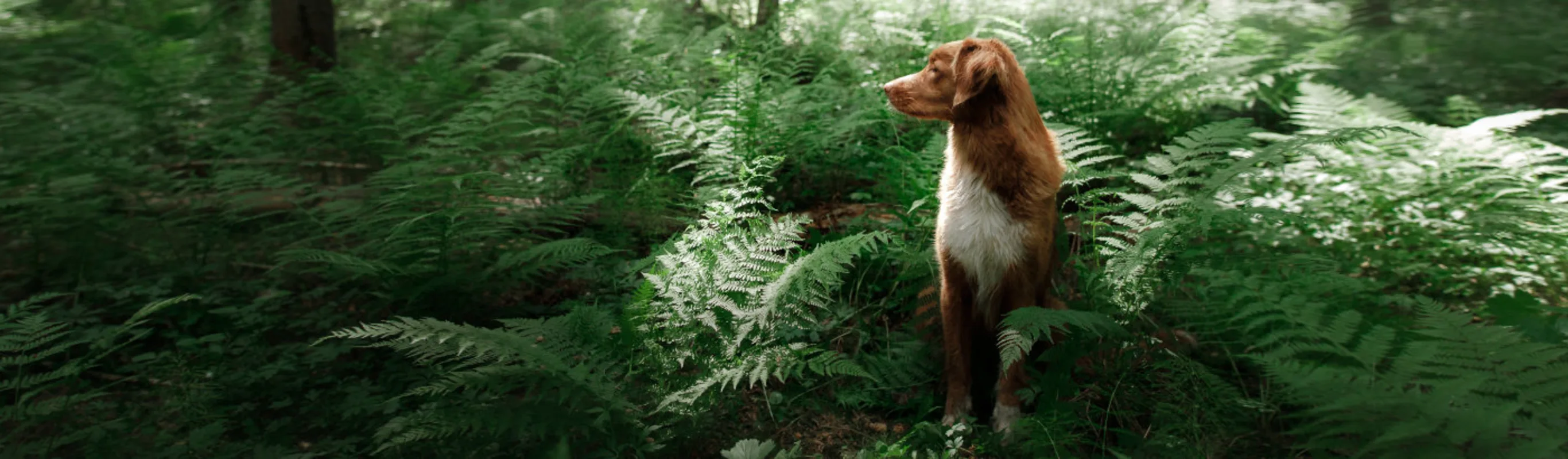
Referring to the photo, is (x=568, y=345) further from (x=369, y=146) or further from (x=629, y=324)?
(x=369, y=146)

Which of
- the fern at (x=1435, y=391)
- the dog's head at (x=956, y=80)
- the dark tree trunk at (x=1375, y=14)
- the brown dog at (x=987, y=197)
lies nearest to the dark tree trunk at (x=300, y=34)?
the dog's head at (x=956, y=80)

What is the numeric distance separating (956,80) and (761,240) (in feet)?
3.34

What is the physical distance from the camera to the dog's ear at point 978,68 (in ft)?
9.59

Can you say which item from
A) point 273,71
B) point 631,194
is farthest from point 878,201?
point 273,71

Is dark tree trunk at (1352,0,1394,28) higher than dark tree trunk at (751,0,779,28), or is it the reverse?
dark tree trunk at (1352,0,1394,28)

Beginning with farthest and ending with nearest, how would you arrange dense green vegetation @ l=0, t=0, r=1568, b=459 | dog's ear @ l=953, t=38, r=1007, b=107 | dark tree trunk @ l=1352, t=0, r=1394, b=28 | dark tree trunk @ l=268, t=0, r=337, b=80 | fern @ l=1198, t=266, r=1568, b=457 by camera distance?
1. dark tree trunk @ l=1352, t=0, r=1394, b=28
2. dark tree trunk @ l=268, t=0, r=337, b=80
3. dog's ear @ l=953, t=38, r=1007, b=107
4. dense green vegetation @ l=0, t=0, r=1568, b=459
5. fern @ l=1198, t=266, r=1568, b=457

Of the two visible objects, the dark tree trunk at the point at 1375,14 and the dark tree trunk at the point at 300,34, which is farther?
the dark tree trunk at the point at 1375,14

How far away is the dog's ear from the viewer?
9.59 feet

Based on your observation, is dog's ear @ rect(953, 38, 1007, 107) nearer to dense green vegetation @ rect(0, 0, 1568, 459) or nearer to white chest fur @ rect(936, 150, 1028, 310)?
white chest fur @ rect(936, 150, 1028, 310)

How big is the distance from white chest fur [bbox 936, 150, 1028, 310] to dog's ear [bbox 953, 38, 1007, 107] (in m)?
Answer: 0.30

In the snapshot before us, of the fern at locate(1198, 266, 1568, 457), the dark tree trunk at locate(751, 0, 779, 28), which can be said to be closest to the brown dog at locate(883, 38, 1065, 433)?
the fern at locate(1198, 266, 1568, 457)

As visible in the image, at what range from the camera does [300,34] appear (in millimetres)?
6527

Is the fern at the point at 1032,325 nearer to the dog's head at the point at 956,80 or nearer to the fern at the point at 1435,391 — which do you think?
the fern at the point at 1435,391

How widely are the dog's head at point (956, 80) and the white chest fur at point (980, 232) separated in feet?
0.82
